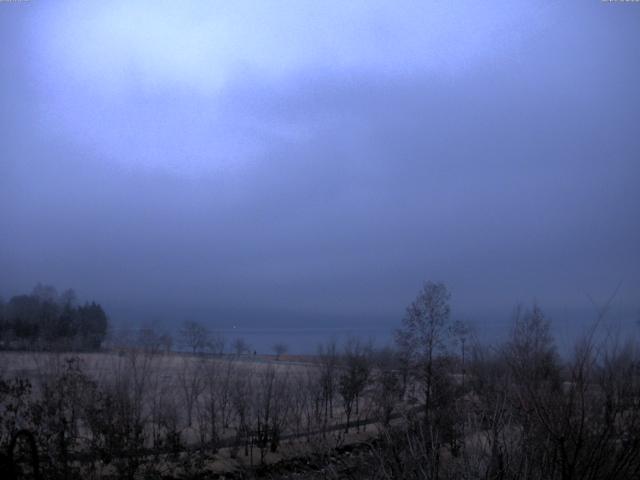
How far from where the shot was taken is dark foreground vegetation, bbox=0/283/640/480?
307 inches

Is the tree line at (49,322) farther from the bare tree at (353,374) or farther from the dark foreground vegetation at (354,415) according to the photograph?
the bare tree at (353,374)

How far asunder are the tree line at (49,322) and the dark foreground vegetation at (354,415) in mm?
4723

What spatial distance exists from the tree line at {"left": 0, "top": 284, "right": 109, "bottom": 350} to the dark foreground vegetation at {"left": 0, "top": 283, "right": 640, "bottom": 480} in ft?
15.5

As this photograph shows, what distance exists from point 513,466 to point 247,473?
1967 cm

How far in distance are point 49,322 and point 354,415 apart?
25.3m

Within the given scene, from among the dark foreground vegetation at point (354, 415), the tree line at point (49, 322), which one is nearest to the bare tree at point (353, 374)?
the dark foreground vegetation at point (354, 415)

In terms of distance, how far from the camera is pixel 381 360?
52844mm

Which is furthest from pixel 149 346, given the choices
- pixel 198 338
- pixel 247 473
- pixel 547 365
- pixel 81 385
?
pixel 198 338

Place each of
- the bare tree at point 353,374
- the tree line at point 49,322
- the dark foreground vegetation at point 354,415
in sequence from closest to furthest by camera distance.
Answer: the dark foreground vegetation at point 354,415 < the tree line at point 49,322 < the bare tree at point 353,374

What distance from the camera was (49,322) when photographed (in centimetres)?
4000

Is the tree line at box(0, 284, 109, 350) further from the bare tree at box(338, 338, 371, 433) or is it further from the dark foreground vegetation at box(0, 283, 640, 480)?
the bare tree at box(338, 338, 371, 433)

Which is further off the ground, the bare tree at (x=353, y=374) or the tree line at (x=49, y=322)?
the tree line at (x=49, y=322)

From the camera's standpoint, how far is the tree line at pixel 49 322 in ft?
111

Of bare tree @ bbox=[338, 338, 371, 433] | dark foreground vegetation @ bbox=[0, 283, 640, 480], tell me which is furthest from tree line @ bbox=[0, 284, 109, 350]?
bare tree @ bbox=[338, 338, 371, 433]
